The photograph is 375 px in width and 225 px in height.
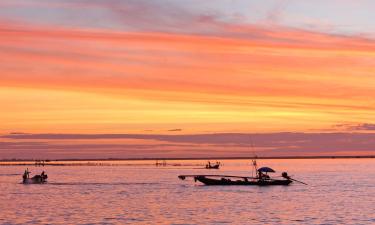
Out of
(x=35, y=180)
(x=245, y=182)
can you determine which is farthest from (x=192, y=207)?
(x=35, y=180)

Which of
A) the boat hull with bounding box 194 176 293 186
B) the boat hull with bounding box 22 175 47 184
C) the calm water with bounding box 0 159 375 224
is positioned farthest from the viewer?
the boat hull with bounding box 22 175 47 184

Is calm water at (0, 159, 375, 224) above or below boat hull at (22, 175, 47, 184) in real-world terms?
below

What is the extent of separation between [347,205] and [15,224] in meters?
35.7

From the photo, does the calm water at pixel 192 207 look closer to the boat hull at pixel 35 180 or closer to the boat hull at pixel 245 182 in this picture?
the boat hull at pixel 245 182

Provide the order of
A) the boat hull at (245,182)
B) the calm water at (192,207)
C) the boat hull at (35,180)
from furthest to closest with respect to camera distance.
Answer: the boat hull at (35,180)
the boat hull at (245,182)
the calm water at (192,207)

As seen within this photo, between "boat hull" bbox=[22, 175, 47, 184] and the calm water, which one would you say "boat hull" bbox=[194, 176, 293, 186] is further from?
"boat hull" bbox=[22, 175, 47, 184]

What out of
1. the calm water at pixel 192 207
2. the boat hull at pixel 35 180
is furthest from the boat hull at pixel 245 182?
the boat hull at pixel 35 180

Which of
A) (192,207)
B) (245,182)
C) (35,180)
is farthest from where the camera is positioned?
(35,180)

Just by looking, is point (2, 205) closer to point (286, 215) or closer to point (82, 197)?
point (82, 197)

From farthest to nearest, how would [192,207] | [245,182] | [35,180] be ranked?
[35,180], [245,182], [192,207]

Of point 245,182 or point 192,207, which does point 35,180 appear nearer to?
point 245,182

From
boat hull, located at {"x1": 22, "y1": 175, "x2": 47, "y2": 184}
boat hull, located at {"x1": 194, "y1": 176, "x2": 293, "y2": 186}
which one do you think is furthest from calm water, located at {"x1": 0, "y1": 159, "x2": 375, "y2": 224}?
boat hull, located at {"x1": 22, "y1": 175, "x2": 47, "y2": 184}

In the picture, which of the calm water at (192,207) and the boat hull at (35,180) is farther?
the boat hull at (35,180)

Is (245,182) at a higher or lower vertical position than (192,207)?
higher
